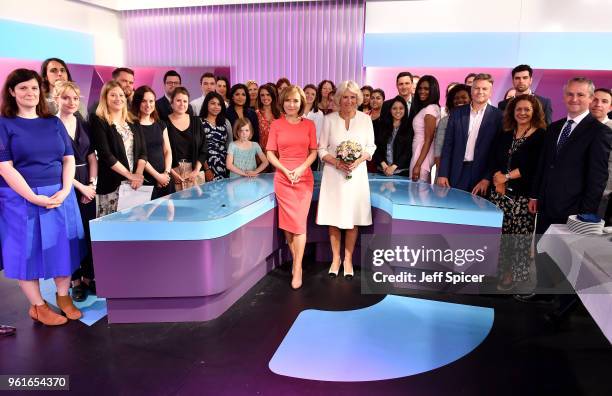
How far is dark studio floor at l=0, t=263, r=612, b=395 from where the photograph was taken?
228 cm

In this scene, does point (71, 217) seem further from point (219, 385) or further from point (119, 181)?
point (219, 385)

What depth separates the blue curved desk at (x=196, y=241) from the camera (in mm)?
2764

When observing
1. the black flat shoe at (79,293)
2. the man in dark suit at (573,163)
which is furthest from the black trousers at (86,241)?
the man in dark suit at (573,163)

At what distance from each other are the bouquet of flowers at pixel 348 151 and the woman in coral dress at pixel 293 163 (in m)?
0.24

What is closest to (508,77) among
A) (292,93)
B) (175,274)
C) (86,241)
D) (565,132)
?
(565,132)

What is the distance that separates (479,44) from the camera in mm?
7145

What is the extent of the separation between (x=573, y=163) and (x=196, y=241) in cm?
253

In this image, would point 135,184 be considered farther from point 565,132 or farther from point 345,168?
point 565,132

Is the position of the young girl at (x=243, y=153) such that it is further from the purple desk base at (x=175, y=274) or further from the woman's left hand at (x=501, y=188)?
the woman's left hand at (x=501, y=188)

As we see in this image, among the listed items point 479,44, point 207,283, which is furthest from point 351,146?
point 479,44

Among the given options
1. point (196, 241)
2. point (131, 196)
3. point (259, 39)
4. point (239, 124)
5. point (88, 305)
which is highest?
point (259, 39)

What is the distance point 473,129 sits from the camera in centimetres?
365

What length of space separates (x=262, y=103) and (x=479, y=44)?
433 centimetres
